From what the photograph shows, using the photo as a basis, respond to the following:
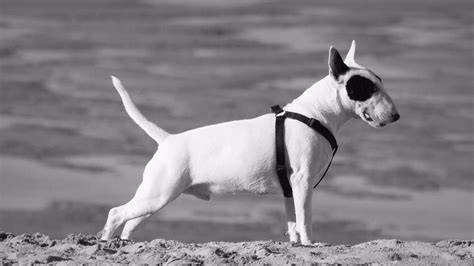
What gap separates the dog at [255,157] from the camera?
9.25 metres

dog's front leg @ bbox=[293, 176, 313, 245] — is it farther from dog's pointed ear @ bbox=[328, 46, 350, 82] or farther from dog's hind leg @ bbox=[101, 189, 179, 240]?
dog's hind leg @ bbox=[101, 189, 179, 240]

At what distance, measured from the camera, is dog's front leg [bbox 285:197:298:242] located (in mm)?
9664

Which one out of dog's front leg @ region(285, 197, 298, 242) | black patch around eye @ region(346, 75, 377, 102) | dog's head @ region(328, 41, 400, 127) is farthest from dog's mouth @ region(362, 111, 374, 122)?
dog's front leg @ region(285, 197, 298, 242)

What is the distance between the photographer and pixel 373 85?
9.35 m

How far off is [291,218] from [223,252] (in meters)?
1.03

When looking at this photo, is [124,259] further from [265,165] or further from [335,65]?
[335,65]

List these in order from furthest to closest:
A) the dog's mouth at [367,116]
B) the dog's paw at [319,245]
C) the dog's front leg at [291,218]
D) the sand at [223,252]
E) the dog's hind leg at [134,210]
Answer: the dog's front leg at [291,218] < the dog's mouth at [367,116] < the dog's hind leg at [134,210] < the dog's paw at [319,245] < the sand at [223,252]

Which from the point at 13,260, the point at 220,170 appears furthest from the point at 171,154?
the point at 13,260

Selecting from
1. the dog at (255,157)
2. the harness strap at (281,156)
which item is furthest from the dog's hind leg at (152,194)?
the harness strap at (281,156)

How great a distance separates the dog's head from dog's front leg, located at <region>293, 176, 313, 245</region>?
931mm

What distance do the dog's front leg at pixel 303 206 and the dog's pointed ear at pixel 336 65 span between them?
108 cm

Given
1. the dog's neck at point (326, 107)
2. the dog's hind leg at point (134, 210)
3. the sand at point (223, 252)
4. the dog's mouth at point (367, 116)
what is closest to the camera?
the sand at point (223, 252)

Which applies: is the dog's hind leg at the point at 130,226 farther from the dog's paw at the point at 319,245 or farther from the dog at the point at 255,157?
the dog's paw at the point at 319,245

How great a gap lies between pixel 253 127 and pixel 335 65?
40.1 inches
